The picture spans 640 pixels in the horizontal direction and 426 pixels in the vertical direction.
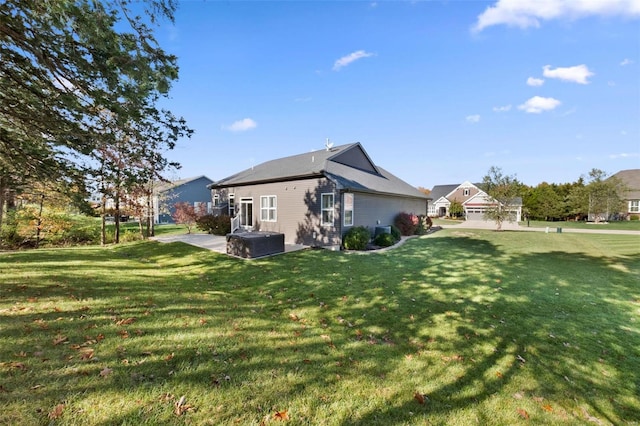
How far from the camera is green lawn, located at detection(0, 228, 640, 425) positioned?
2469mm

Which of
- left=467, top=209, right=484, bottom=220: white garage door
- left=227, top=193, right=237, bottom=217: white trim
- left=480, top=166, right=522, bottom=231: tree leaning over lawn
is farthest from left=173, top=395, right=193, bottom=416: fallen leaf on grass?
left=467, top=209, right=484, bottom=220: white garage door

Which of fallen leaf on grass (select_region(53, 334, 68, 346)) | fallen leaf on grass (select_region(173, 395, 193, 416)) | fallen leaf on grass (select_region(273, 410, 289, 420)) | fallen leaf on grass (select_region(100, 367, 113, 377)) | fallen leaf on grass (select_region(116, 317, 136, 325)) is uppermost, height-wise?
fallen leaf on grass (select_region(53, 334, 68, 346))

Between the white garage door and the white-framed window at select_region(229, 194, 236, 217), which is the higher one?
the white-framed window at select_region(229, 194, 236, 217)

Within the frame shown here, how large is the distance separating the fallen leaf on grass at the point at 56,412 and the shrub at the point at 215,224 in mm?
15898

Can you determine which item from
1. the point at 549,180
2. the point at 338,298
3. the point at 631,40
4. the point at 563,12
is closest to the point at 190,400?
the point at 338,298

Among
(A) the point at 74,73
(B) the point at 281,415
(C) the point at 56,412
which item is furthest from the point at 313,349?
(A) the point at 74,73

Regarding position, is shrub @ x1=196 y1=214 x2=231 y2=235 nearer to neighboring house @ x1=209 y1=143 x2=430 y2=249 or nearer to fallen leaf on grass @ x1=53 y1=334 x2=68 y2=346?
neighboring house @ x1=209 y1=143 x2=430 y2=249

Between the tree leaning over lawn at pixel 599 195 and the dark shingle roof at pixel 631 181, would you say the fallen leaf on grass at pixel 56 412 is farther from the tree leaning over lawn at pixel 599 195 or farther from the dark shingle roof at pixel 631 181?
the dark shingle roof at pixel 631 181

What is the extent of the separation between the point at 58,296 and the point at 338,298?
18.1ft

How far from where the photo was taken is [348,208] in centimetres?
1320

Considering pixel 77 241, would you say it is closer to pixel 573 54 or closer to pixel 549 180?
pixel 573 54

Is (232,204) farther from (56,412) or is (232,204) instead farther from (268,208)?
(56,412)

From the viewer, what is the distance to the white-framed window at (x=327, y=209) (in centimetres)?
1291

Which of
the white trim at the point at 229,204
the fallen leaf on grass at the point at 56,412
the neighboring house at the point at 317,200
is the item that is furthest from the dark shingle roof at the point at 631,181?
the fallen leaf on grass at the point at 56,412
